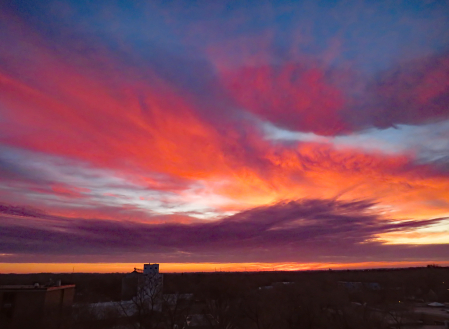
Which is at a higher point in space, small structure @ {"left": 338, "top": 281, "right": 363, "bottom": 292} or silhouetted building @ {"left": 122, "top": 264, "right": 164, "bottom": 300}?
silhouetted building @ {"left": 122, "top": 264, "right": 164, "bottom": 300}

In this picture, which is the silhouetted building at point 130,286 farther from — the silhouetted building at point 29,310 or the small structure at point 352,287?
the small structure at point 352,287

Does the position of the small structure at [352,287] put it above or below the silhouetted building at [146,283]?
below

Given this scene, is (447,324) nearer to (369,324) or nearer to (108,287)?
(369,324)

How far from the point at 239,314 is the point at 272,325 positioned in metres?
11.8

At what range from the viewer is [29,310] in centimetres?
4531

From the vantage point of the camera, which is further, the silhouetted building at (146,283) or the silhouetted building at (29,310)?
the silhouetted building at (146,283)

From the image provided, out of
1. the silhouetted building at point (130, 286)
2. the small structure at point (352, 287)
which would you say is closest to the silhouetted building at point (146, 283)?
the silhouetted building at point (130, 286)

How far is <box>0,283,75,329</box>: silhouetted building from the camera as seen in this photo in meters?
43.9

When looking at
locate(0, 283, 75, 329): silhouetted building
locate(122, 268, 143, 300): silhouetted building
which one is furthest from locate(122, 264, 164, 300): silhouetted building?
locate(0, 283, 75, 329): silhouetted building

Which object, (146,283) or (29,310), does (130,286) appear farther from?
(29,310)

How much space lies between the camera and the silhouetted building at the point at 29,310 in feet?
144

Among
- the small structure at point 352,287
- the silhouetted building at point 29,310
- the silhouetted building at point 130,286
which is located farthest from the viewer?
the small structure at point 352,287

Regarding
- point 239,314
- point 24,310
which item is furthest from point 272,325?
point 24,310

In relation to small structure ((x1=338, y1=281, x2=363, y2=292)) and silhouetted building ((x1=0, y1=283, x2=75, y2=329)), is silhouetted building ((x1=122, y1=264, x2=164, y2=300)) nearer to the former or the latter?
silhouetted building ((x1=0, y1=283, x2=75, y2=329))
